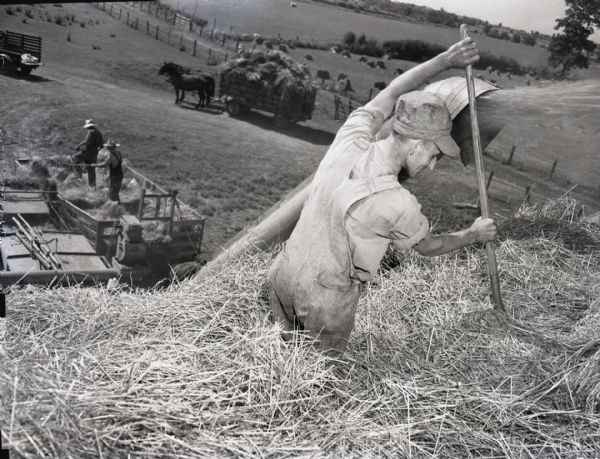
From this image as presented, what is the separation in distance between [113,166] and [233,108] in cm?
114

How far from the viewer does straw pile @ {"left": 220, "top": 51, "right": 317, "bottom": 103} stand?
4.33 meters

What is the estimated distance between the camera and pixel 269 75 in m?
4.43

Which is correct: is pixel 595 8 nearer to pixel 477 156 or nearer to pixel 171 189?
pixel 477 156

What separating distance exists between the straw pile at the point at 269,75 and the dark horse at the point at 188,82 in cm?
15

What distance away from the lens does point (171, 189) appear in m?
4.09

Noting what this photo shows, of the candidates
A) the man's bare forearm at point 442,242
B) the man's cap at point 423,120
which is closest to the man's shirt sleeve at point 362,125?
the man's cap at point 423,120

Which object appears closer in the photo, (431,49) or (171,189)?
(171,189)

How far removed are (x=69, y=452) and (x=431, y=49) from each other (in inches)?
173

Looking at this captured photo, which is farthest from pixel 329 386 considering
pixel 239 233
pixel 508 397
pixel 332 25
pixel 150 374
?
pixel 332 25

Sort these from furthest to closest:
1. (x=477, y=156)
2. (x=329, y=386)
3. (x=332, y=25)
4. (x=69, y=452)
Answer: (x=332, y=25)
(x=477, y=156)
(x=329, y=386)
(x=69, y=452)

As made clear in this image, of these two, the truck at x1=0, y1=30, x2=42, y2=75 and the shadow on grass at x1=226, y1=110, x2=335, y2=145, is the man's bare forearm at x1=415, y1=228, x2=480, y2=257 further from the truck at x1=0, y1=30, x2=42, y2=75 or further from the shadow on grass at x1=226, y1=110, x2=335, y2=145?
the truck at x1=0, y1=30, x2=42, y2=75

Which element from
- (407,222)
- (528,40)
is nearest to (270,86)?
(528,40)

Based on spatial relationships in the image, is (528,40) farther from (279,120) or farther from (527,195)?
(279,120)

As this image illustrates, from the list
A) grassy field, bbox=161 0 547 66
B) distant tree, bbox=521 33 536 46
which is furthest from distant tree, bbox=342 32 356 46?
distant tree, bbox=521 33 536 46
